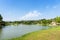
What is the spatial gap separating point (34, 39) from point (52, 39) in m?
3.15

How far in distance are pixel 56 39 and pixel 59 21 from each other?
10220cm

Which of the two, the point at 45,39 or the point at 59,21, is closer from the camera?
the point at 45,39

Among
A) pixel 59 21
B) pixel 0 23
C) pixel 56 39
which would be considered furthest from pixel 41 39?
pixel 0 23

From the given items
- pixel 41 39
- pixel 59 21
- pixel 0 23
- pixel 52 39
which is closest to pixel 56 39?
pixel 52 39

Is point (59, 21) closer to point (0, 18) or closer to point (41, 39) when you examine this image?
point (0, 18)

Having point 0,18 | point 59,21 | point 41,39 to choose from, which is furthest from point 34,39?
point 0,18

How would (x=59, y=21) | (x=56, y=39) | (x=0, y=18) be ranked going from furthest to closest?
(x=0, y=18) → (x=59, y=21) → (x=56, y=39)

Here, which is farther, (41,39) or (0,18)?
(0,18)

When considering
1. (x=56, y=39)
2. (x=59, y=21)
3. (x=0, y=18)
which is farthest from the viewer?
(x=0, y=18)

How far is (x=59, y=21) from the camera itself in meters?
124

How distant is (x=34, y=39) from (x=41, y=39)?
1232 mm

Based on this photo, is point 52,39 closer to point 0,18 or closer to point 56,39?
point 56,39

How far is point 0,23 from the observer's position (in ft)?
429

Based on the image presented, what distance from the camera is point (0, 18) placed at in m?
136
